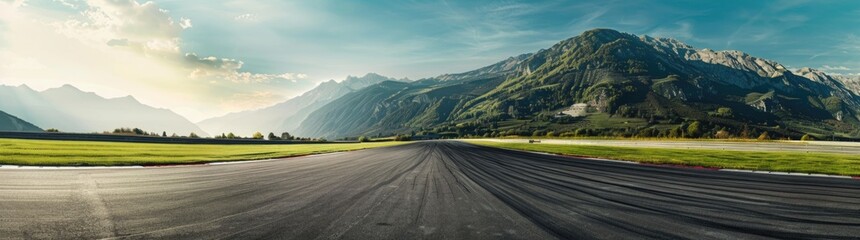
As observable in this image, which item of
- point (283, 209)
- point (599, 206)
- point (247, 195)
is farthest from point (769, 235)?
point (247, 195)

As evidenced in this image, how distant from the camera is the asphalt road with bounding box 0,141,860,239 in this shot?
615 centimetres

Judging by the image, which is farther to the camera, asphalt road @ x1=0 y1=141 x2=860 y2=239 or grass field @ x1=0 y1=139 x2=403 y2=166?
grass field @ x1=0 y1=139 x2=403 y2=166

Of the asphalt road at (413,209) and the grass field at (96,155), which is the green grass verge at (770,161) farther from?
the grass field at (96,155)

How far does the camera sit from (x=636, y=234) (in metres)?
6.22

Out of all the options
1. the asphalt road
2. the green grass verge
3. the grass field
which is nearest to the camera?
the asphalt road

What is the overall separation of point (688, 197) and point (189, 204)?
42.7 feet

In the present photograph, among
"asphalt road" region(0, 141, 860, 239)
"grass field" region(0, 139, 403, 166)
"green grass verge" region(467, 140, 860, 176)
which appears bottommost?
"green grass verge" region(467, 140, 860, 176)

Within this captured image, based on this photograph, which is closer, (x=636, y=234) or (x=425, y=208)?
(x=636, y=234)

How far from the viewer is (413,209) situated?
26.7 feet

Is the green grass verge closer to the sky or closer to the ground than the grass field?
closer to the ground

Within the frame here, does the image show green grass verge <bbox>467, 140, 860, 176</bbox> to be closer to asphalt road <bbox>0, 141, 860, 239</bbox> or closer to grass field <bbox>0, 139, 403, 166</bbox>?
asphalt road <bbox>0, 141, 860, 239</bbox>

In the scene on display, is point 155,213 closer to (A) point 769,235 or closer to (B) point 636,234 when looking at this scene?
(B) point 636,234

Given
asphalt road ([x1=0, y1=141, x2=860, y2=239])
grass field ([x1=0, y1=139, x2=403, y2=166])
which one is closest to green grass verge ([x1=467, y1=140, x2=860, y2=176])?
asphalt road ([x1=0, y1=141, x2=860, y2=239])

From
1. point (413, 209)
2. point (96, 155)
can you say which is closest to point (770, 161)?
point (413, 209)
